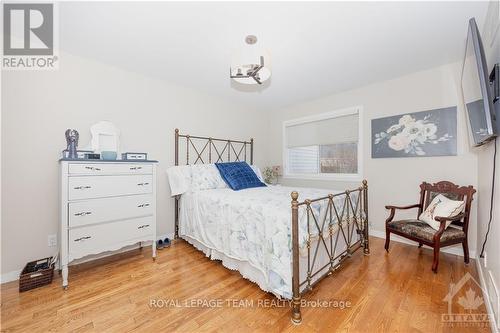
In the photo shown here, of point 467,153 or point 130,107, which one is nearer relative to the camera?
point 467,153

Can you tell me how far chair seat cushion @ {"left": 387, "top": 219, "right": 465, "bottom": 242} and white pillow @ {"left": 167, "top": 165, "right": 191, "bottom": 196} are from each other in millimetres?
2798

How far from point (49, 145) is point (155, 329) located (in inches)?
88.2

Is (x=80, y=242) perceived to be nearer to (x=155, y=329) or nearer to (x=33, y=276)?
(x=33, y=276)

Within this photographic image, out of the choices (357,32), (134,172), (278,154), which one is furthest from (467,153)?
(134,172)

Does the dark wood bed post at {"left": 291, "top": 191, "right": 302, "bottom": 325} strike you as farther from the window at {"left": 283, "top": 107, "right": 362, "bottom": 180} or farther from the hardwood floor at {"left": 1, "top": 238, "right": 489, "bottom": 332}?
the window at {"left": 283, "top": 107, "right": 362, "bottom": 180}

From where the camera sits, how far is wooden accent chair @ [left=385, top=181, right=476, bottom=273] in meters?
2.25

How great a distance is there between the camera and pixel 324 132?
400 cm

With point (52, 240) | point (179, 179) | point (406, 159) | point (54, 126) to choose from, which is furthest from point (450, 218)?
point (54, 126)

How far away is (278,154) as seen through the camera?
15.6 ft

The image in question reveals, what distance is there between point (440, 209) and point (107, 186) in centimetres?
374

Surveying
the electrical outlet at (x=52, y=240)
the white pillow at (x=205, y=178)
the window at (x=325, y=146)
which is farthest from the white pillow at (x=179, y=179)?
the window at (x=325, y=146)

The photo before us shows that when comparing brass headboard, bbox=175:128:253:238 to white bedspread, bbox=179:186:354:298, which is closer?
white bedspread, bbox=179:186:354:298

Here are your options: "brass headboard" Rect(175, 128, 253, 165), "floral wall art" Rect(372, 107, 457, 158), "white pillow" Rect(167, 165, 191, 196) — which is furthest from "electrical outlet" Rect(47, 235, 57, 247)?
"floral wall art" Rect(372, 107, 457, 158)

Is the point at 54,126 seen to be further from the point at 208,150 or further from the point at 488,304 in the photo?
the point at 488,304
